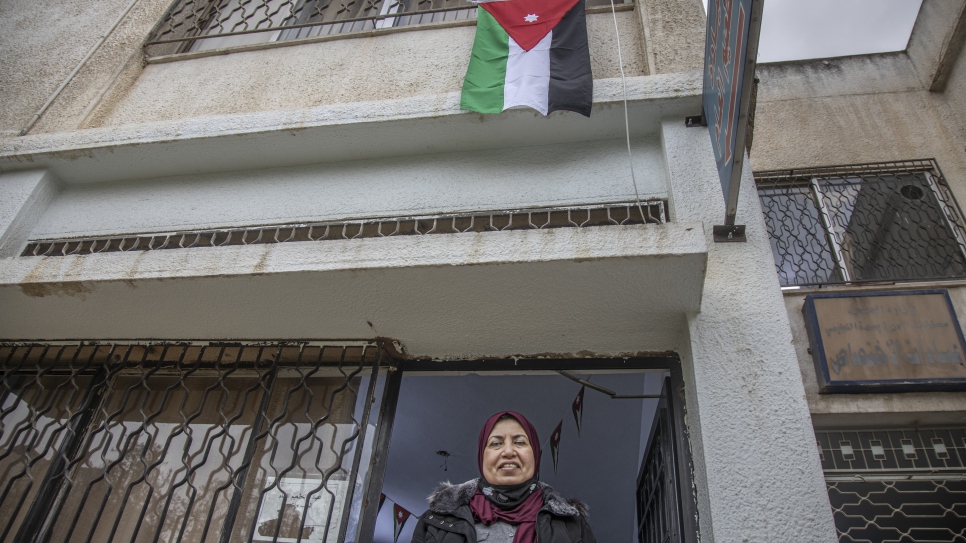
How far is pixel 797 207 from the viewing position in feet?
17.4

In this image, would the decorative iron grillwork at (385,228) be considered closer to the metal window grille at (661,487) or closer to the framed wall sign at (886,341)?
the metal window grille at (661,487)

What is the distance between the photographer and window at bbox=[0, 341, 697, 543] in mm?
2824

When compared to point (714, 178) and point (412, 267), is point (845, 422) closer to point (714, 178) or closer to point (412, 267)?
point (714, 178)

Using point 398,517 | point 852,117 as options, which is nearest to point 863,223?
point 852,117

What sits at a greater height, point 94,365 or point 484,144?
point 484,144

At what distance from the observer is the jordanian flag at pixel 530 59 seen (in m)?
3.24

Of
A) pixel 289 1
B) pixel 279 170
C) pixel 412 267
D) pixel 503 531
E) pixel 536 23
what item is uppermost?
pixel 289 1

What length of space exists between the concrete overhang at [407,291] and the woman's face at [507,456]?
0.57 meters

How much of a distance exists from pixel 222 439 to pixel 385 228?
153 centimetres

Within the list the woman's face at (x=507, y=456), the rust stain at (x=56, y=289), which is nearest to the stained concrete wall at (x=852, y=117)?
the woman's face at (x=507, y=456)

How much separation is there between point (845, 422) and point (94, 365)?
5160 mm

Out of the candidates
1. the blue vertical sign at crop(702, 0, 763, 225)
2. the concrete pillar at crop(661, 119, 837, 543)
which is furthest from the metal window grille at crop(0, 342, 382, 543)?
the blue vertical sign at crop(702, 0, 763, 225)

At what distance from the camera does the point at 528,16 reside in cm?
378

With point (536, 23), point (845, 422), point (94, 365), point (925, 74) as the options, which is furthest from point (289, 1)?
point (925, 74)
